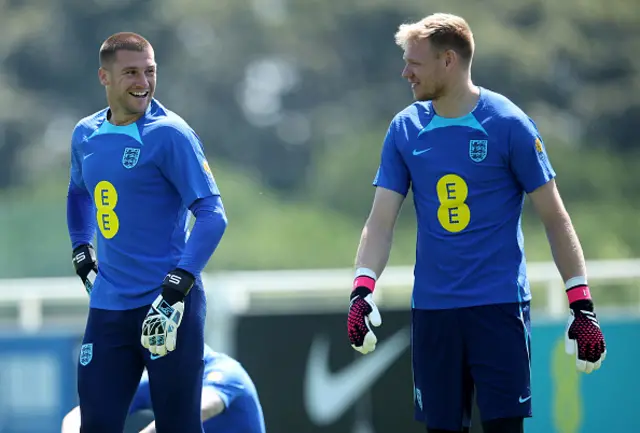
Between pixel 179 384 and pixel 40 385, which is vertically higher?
pixel 40 385

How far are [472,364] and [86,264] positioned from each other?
189 cm

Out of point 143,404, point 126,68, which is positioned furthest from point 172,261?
point 143,404

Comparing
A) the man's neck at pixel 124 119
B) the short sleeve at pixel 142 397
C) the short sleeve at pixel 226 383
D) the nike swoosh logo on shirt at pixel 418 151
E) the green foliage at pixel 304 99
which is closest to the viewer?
the nike swoosh logo on shirt at pixel 418 151

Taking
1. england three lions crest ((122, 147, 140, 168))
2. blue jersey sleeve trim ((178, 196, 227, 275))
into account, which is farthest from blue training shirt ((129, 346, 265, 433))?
england three lions crest ((122, 147, 140, 168))

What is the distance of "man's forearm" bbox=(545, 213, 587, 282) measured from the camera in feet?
16.1

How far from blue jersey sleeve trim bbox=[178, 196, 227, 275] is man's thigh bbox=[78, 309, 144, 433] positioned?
35 centimetres

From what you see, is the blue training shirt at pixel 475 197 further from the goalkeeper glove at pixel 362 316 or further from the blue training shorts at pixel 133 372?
the blue training shorts at pixel 133 372

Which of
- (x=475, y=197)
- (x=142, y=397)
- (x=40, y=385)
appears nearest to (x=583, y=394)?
(x=142, y=397)

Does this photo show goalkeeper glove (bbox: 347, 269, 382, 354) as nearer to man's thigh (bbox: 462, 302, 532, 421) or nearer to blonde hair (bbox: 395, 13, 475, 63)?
man's thigh (bbox: 462, 302, 532, 421)

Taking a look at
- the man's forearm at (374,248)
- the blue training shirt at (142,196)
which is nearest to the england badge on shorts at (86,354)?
the blue training shirt at (142,196)

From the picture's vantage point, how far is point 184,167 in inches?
201

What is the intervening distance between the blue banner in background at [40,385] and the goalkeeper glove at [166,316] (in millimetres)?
3626

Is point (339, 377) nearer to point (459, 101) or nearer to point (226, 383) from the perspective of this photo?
point (226, 383)

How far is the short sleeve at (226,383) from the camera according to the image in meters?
5.94
